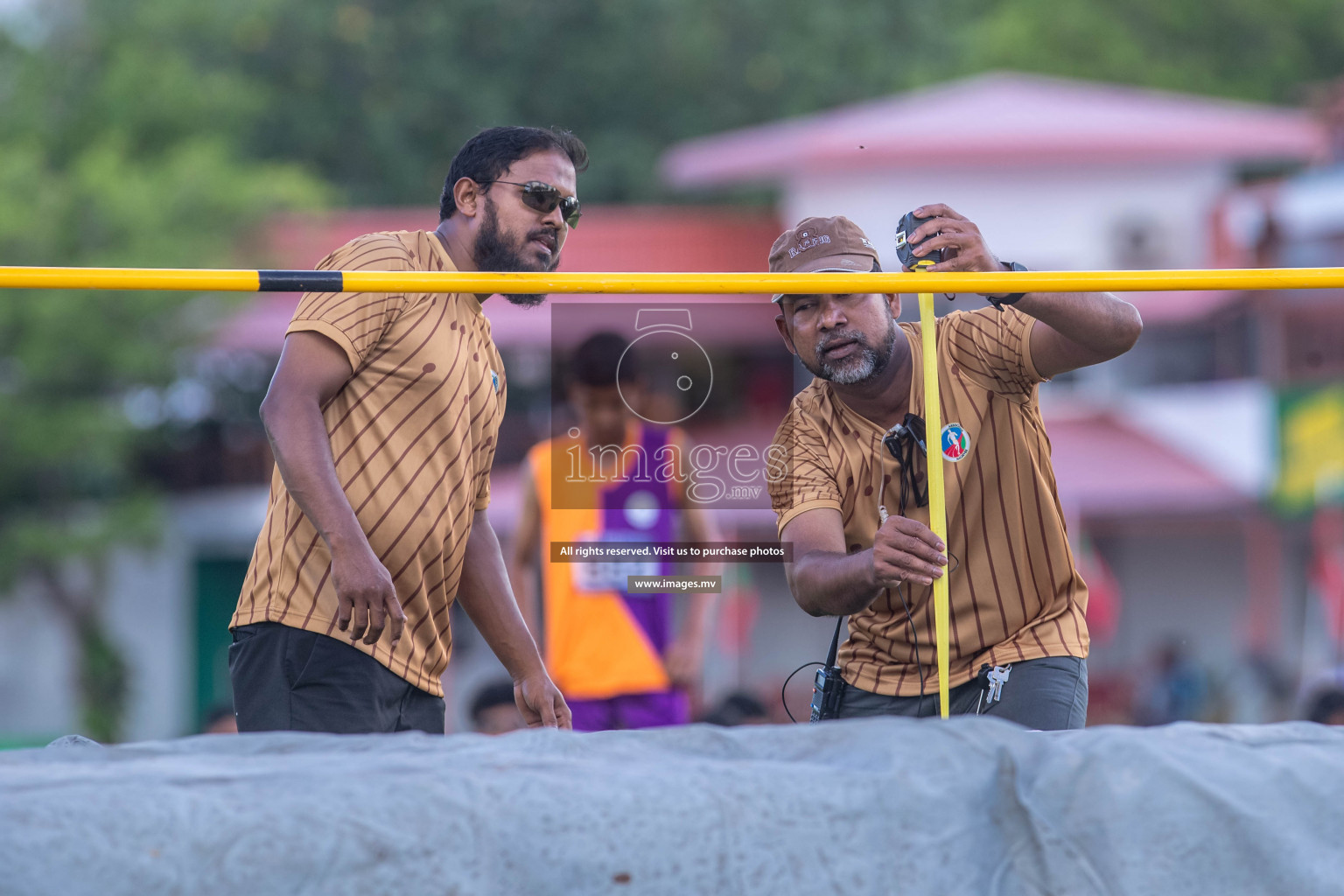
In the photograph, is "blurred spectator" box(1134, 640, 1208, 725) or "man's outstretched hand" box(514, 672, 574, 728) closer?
"man's outstretched hand" box(514, 672, 574, 728)

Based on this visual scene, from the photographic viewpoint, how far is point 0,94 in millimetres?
17688

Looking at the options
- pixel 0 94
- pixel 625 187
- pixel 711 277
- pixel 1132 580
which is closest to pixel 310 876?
pixel 711 277

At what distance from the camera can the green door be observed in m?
17.3

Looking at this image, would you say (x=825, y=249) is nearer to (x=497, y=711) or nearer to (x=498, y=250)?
(x=498, y=250)

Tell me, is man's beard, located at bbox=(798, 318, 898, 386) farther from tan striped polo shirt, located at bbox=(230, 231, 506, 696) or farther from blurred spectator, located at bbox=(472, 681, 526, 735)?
blurred spectator, located at bbox=(472, 681, 526, 735)

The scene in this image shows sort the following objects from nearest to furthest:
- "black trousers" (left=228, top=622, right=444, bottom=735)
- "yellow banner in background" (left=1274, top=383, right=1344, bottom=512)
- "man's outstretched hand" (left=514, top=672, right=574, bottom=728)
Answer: "black trousers" (left=228, top=622, right=444, bottom=735), "man's outstretched hand" (left=514, top=672, right=574, bottom=728), "yellow banner in background" (left=1274, top=383, right=1344, bottom=512)

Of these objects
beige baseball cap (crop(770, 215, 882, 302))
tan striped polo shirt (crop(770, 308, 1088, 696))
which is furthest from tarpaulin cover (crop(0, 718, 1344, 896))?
beige baseball cap (crop(770, 215, 882, 302))

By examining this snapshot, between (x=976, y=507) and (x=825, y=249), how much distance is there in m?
0.61

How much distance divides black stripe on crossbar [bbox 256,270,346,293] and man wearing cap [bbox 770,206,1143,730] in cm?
94

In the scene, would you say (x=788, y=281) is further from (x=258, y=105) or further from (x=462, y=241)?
(x=258, y=105)

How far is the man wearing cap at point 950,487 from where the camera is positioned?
305 cm

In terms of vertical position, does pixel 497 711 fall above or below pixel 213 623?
above

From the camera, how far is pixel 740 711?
19.7 feet

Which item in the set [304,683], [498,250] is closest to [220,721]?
[304,683]
